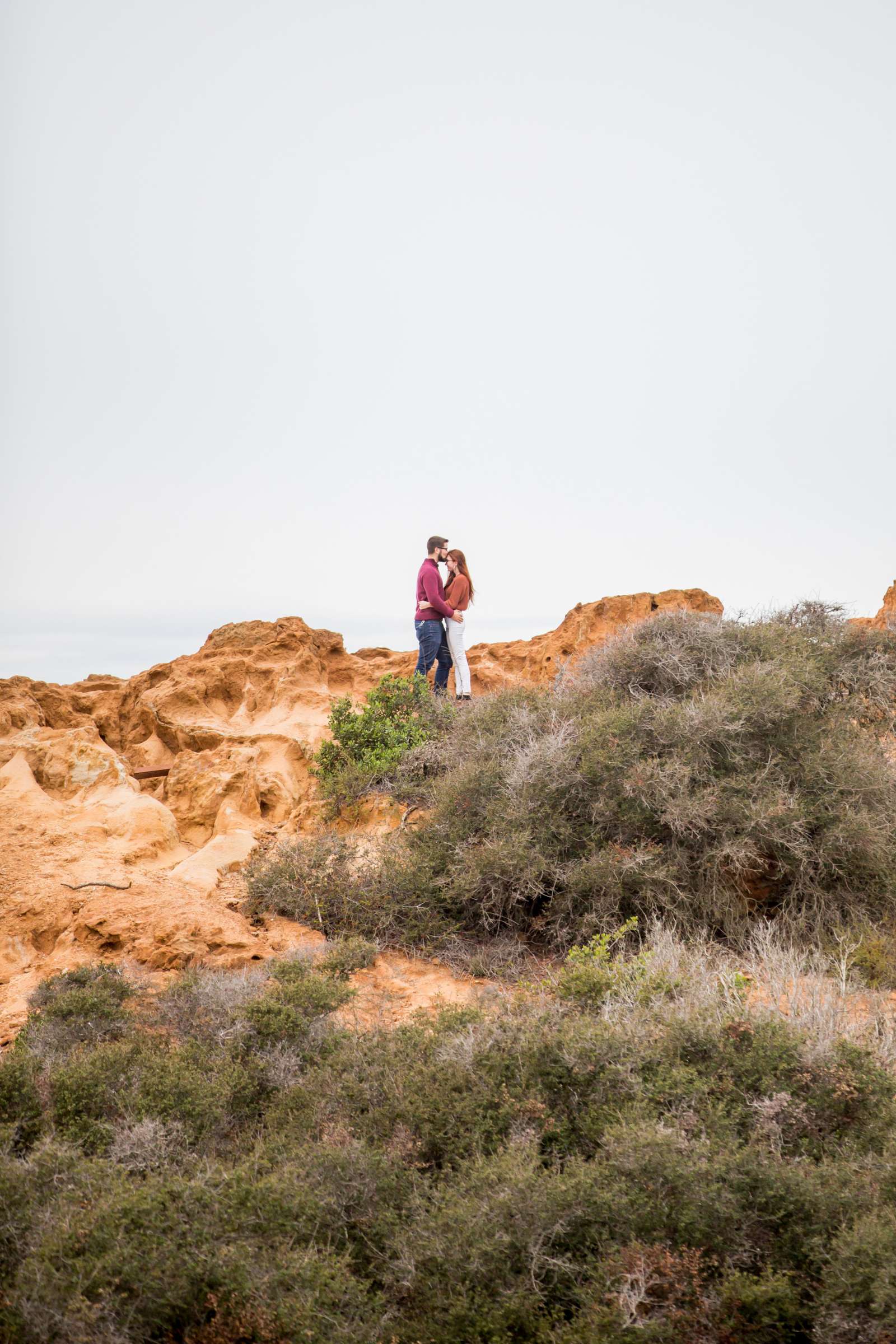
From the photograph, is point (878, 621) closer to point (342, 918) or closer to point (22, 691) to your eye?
point (342, 918)

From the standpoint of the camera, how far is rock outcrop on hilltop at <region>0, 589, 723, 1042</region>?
20.9ft

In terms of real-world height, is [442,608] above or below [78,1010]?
above

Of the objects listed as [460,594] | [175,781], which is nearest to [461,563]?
[460,594]

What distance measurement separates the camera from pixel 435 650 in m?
11.0

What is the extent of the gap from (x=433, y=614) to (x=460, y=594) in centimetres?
38

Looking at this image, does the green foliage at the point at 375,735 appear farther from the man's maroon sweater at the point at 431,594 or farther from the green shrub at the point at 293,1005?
the green shrub at the point at 293,1005

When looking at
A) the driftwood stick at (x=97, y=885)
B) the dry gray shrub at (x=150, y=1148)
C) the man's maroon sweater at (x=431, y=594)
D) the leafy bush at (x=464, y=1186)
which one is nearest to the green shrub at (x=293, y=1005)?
the leafy bush at (x=464, y=1186)

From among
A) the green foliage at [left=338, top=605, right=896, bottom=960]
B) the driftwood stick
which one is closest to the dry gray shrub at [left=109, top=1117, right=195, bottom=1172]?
the green foliage at [left=338, top=605, right=896, bottom=960]

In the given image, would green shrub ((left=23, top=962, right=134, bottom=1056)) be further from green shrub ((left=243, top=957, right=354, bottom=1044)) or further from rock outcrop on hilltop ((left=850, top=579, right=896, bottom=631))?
rock outcrop on hilltop ((left=850, top=579, right=896, bottom=631))

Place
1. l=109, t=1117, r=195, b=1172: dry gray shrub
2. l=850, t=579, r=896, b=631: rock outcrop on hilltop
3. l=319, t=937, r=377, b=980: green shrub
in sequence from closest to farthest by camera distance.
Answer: l=109, t=1117, r=195, b=1172: dry gray shrub
l=319, t=937, r=377, b=980: green shrub
l=850, t=579, r=896, b=631: rock outcrop on hilltop

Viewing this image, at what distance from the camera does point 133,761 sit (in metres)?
11.2

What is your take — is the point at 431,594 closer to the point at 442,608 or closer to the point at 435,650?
the point at 442,608

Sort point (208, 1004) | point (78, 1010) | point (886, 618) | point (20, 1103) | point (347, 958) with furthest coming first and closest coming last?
point (886, 618), point (347, 958), point (208, 1004), point (78, 1010), point (20, 1103)

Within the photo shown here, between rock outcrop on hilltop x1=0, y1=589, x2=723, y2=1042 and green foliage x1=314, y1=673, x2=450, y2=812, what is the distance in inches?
15.0
